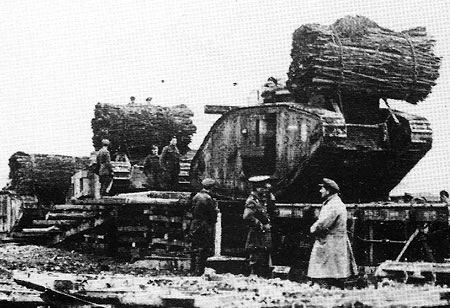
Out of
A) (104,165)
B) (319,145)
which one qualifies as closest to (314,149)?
(319,145)

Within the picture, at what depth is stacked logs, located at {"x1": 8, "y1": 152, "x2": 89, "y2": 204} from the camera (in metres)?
25.1

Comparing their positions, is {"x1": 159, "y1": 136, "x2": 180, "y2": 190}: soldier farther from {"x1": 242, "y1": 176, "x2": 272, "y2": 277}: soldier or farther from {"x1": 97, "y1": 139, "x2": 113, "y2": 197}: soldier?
{"x1": 242, "y1": 176, "x2": 272, "y2": 277}: soldier

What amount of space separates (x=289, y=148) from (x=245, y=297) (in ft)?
23.8

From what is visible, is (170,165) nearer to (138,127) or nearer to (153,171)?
(153,171)

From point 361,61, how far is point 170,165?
798cm

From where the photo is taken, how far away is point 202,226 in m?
12.9

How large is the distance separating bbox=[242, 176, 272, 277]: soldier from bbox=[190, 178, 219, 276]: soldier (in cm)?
90

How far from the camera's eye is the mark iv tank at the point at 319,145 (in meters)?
13.5

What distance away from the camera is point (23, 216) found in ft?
72.1

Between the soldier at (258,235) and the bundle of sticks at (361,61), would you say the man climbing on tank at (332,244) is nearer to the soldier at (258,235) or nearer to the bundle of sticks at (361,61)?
the soldier at (258,235)

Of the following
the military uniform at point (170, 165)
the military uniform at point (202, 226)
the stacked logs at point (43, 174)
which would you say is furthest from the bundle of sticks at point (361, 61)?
the stacked logs at point (43, 174)

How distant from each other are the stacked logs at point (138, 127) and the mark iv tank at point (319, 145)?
7.90 m

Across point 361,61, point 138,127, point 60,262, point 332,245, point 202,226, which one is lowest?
point 60,262

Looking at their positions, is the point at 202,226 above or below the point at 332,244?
above
